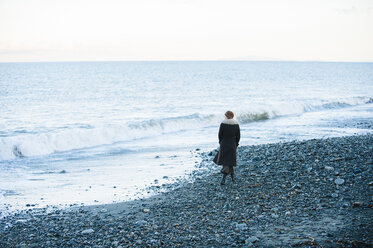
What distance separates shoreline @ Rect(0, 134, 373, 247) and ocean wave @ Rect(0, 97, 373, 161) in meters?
9.83

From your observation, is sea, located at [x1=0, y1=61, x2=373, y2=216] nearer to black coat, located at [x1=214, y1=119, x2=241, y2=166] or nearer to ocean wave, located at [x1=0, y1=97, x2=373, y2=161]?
ocean wave, located at [x1=0, y1=97, x2=373, y2=161]

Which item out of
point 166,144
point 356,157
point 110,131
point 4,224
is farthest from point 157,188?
point 110,131

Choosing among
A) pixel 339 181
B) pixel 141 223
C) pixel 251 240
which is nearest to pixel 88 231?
pixel 141 223

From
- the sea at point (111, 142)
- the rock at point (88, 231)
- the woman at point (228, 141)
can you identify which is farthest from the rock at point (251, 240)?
the sea at point (111, 142)

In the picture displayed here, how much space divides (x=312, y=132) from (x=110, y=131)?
1184 centimetres

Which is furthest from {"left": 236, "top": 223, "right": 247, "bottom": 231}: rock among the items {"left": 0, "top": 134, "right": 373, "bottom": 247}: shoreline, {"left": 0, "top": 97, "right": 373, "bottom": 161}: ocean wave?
{"left": 0, "top": 97, "right": 373, "bottom": 161}: ocean wave

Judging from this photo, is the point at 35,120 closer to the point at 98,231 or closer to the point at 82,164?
the point at 82,164

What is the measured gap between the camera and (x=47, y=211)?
884cm

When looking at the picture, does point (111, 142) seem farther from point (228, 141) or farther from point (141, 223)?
point (141, 223)

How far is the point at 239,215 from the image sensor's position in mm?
7473

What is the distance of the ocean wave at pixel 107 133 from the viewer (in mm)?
17688

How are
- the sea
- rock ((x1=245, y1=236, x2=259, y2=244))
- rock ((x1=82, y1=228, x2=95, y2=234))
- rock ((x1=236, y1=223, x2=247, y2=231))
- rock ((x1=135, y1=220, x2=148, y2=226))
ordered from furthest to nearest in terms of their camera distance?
1. the sea
2. rock ((x1=135, y1=220, x2=148, y2=226))
3. rock ((x1=82, y1=228, x2=95, y2=234))
4. rock ((x1=236, y1=223, x2=247, y2=231))
5. rock ((x1=245, y1=236, x2=259, y2=244))

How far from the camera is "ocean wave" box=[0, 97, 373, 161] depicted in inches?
696

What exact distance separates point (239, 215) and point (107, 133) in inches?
592
